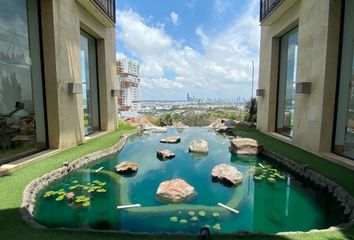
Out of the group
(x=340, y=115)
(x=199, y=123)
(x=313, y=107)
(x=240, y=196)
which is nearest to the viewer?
(x=240, y=196)

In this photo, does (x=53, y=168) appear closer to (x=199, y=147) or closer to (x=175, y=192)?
(x=175, y=192)

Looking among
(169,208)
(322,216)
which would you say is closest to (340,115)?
(322,216)

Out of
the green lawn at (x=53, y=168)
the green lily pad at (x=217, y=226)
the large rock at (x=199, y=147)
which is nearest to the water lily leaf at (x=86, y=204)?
the green lawn at (x=53, y=168)

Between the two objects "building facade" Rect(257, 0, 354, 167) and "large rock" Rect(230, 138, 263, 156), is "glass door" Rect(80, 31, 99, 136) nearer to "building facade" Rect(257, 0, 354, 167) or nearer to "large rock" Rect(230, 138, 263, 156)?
"large rock" Rect(230, 138, 263, 156)

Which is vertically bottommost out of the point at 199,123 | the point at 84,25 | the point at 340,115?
the point at 199,123

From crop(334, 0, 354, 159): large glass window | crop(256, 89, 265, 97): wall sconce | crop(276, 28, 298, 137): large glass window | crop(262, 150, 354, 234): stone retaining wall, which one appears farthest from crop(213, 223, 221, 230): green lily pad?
crop(256, 89, 265, 97): wall sconce

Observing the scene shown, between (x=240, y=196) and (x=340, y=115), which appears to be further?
(x=340, y=115)

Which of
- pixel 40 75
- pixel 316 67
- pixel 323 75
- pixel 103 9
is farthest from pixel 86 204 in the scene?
pixel 103 9

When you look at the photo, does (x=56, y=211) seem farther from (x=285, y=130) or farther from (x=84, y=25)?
(x=285, y=130)
